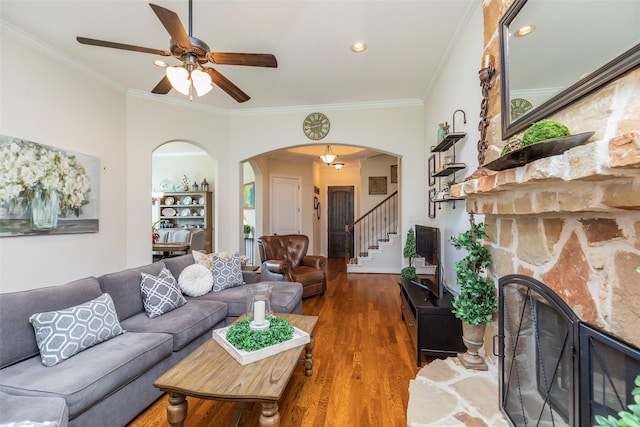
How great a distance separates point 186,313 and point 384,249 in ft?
15.6

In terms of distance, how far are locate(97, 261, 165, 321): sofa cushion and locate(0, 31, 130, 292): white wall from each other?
1.13 m

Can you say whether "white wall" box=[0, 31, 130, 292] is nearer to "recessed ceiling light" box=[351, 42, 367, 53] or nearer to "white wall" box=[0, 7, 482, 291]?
"white wall" box=[0, 7, 482, 291]

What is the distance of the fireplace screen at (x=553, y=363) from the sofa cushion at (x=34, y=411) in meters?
1.95

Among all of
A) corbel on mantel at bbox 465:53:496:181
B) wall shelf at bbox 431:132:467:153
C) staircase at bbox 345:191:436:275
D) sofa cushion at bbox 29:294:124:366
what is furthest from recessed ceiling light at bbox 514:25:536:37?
staircase at bbox 345:191:436:275

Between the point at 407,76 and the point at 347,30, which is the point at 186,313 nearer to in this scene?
the point at 347,30

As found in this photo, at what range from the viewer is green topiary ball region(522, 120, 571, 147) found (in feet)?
3.34

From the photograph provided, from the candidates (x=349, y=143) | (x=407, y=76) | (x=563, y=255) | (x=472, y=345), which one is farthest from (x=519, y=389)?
(x=349, y=143)

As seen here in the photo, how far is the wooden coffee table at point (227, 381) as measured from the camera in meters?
1.36

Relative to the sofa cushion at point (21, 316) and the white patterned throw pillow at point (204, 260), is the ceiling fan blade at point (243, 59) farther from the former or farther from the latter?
the white patterned throw pillow at point (204, 260)

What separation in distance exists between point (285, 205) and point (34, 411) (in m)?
6.21

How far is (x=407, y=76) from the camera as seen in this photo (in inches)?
138

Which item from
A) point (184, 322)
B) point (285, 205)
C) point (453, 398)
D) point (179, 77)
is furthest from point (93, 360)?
point (285, 205)

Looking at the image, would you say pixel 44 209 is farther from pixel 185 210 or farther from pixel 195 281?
pixel 185 210

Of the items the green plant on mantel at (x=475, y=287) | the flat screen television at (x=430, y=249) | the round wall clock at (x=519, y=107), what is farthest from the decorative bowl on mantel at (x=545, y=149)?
the flat screen television at (x=430, y=249)
